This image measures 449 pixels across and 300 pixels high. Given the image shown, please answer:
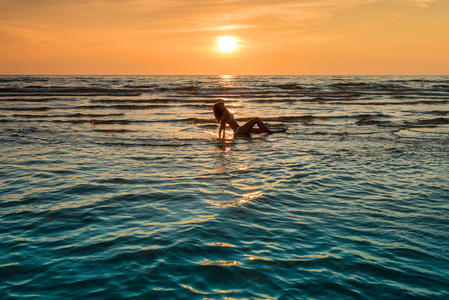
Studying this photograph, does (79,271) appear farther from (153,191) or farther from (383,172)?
(383,172)

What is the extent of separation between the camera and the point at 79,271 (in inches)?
151

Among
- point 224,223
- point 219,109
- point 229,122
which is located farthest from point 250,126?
point 224,223

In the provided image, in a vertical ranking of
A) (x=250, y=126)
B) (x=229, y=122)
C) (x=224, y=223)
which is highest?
(x=229, y=122)

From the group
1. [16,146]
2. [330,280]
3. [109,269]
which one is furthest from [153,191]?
[16,146]

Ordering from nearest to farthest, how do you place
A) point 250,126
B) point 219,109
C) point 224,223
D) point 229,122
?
point 224,223
point 219,109
point 229,122
point 250,126

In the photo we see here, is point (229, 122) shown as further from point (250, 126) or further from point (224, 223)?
point (224, 223)

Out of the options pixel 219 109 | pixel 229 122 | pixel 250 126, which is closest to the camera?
pixel 219 109

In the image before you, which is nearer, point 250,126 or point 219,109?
point 219,109

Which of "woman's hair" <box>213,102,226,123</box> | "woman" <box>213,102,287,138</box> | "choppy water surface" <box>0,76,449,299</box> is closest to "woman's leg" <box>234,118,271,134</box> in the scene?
"woman" <box>213,102,287,138</box>

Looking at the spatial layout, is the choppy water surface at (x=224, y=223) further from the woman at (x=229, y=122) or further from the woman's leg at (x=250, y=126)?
the woman's leg at (x=250, y=126)

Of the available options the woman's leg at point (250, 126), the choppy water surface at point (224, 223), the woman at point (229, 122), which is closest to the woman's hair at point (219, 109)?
the woman at point (229, 122)

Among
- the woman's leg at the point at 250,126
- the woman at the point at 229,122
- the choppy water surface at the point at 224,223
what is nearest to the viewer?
the choppy water surface at the point at 224,223

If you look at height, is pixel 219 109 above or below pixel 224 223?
above

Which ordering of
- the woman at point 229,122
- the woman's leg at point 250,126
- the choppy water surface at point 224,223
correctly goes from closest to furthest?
the choppy water surface at point 224,223 → the woman at point 229,122 → the woman's leg at point 250,126
